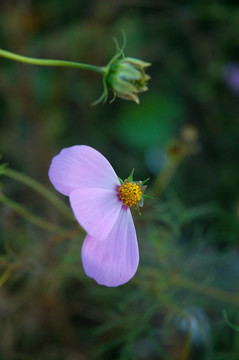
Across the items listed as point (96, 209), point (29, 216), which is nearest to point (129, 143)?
point (29, 216)

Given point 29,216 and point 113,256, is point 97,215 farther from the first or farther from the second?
point 29,216

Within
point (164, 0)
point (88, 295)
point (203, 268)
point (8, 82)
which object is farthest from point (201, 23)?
point (88, 295)

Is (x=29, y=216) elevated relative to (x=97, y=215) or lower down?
lower down

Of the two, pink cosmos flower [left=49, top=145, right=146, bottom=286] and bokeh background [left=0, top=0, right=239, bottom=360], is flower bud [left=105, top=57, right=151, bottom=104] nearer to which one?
pink cosmos flower [left=49, top=145, right=146, bottom=286]

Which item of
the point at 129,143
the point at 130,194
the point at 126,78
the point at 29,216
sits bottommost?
the point at 129,143

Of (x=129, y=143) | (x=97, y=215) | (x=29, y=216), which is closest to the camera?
(x=97, y=215)
